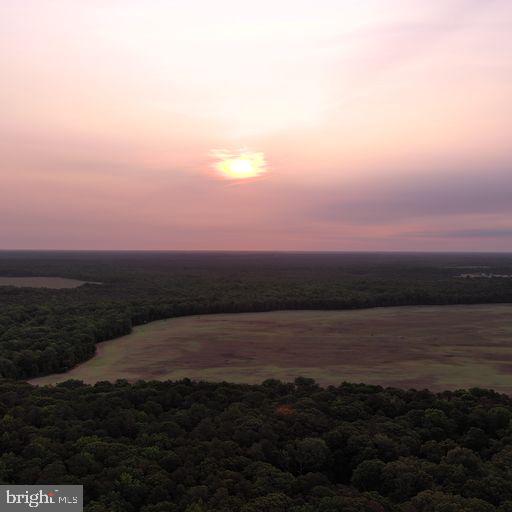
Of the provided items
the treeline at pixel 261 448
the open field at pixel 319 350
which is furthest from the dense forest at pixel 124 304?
the treeline at pixel 261 448

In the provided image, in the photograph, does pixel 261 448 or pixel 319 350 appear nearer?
pixel 261 448

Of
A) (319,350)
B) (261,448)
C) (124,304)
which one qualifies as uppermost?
(124,304)

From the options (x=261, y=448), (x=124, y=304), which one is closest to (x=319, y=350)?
(x=261, y=448)

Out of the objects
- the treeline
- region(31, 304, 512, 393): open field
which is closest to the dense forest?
region(31, 304, 512, 393): open field

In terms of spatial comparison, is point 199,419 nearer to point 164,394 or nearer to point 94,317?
point 164,394

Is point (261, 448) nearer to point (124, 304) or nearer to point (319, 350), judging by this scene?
point (319, 350)

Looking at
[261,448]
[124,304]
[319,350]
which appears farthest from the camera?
[124,304]
